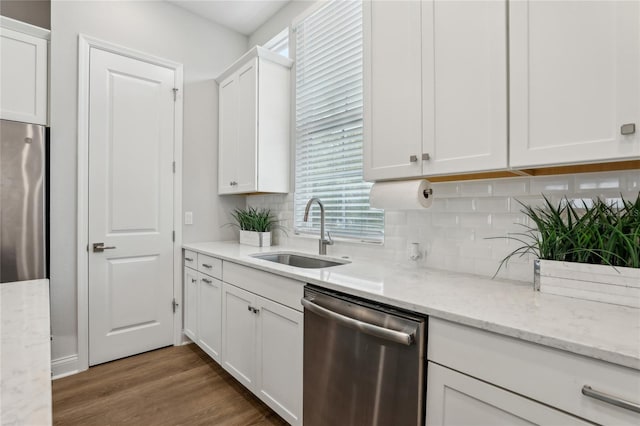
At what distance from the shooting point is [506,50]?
1.20 meters

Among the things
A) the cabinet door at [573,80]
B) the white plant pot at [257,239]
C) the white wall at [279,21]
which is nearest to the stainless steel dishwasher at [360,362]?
the cabinet door at [573,80]

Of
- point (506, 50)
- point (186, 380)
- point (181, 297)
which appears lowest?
point (186, 380)

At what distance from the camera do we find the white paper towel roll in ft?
4.95

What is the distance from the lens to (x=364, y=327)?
1.22 meters

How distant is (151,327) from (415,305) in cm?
248

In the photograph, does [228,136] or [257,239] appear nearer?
[257,239]

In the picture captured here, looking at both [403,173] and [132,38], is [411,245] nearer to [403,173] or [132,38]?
[403,173]

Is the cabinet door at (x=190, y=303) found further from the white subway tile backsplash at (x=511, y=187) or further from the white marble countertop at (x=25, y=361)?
the white subway tile backsplash at (x=511, y=187)

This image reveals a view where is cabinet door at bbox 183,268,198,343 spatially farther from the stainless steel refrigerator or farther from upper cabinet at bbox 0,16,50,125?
upper cabinet at bbox 0,16,50,125

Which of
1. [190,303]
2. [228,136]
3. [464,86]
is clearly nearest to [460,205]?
[464,86]

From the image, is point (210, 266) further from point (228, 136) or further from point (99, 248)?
point (228, 136)

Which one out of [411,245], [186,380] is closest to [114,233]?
[186,380]

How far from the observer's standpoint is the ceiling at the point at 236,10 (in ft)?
9.28

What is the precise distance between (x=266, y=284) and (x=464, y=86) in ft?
4.53
